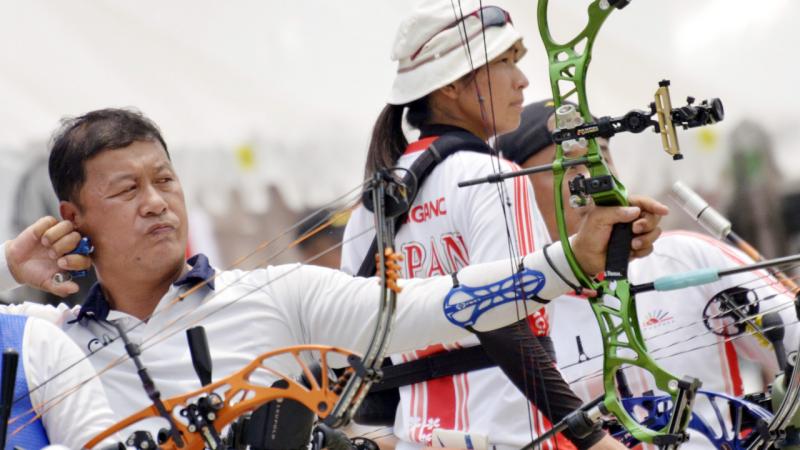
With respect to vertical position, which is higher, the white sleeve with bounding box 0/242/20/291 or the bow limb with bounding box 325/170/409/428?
the white sleeve with bounding box 0/242/20/291

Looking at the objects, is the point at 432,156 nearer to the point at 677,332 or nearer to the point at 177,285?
the point at 177,285

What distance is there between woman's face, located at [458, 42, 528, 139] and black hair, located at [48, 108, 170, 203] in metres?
0.65

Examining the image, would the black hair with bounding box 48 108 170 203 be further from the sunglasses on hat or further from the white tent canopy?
the sunglasses on hat

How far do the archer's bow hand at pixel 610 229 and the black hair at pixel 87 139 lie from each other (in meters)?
0.87

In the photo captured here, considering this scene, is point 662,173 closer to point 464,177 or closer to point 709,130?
point 709,130

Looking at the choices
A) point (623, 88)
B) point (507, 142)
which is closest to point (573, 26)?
point (507, 142)

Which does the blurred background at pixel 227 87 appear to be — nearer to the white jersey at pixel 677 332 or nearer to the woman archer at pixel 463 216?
the woman archer at pixel 463 216

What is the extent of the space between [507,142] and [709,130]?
2.22 metres

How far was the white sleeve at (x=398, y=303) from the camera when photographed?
2355mm

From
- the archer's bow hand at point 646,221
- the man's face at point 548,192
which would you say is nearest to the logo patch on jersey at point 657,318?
the man's face at point 548,192

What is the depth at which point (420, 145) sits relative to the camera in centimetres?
292

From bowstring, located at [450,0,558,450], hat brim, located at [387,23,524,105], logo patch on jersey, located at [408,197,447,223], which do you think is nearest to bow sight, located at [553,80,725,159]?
bowstring, located at [450,0,558,450]

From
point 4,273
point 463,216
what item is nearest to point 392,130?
point 463,216

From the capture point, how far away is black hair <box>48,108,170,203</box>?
8.79 feet
